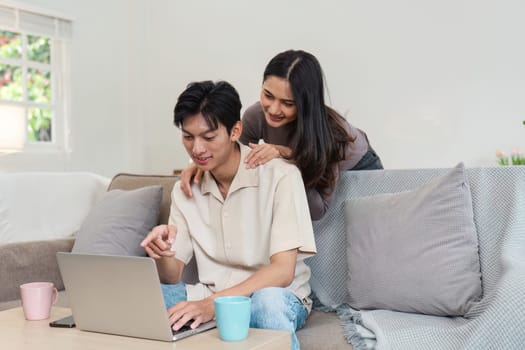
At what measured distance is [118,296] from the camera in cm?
135

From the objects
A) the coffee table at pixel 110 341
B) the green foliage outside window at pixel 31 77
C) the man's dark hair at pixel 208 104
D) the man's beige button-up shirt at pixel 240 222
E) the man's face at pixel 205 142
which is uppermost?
the green foliage outside window at pixel 31 77

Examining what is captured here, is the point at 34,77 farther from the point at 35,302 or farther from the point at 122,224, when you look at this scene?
the point at 35,302

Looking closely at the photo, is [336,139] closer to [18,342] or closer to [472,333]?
[472,333]

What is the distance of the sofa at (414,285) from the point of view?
5.02 ft

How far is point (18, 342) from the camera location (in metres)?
1.33

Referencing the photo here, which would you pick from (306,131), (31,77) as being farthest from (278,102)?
→ (31,77)

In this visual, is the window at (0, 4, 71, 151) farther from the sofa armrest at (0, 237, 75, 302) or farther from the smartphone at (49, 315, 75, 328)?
the smartphone at (49, 315, 75, 328)

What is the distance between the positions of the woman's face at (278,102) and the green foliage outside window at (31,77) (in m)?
3.14

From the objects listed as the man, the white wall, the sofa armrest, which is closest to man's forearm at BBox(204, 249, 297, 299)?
the man

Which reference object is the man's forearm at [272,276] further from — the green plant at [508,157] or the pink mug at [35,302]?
the green plant at [508,157]

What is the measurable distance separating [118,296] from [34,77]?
12.8 feet

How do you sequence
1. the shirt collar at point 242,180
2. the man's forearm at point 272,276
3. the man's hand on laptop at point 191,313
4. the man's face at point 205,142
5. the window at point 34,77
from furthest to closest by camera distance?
1. the window at point 34,77
2. the shirt collar at point 242,180
3. the man's face at point 205,142
4. the man's forearm at point 272,276
5. the man's hand on laptop at point 191,313

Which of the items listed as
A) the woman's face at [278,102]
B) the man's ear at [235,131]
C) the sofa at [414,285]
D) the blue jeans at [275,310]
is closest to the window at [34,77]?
the sofa at [414,285]

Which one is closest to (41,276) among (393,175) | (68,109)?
(393,175)
